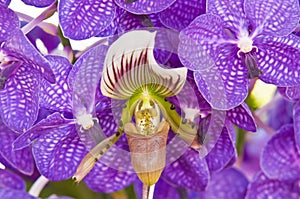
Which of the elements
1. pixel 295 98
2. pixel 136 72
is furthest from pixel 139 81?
pixel 295 98

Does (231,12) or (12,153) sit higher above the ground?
(231,12)

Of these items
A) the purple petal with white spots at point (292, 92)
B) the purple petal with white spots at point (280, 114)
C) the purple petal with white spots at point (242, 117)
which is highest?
the purple petal with white spots at point (292, 92)

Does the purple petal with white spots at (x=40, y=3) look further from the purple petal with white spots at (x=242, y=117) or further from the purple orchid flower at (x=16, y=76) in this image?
the purple petal with white spots at (x=242, y=117)

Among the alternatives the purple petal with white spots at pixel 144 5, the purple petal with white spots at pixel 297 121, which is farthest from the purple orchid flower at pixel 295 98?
the purple petal with white spots at pixel 144 5

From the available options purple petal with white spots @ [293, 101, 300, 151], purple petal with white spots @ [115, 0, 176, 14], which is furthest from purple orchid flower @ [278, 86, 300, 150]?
purple petal with white spots @ [115, 0, 176, 14]

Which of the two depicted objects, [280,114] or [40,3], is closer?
[40,3]

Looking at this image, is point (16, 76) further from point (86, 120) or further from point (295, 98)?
point (295, 98)
